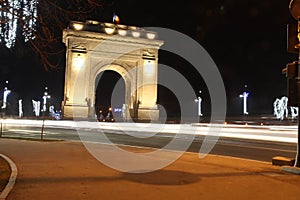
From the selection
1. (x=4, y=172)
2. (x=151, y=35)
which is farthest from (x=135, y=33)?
(x=4, y=172)

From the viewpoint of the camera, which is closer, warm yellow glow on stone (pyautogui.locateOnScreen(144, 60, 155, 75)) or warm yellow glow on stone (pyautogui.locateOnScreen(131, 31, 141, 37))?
warm yellow glow on stone (pyautogui.locateOnScreen(131, 31, 141, 37))

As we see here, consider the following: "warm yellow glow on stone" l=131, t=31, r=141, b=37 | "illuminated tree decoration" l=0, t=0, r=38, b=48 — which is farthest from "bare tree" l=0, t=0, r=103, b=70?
"warm yellow glow on stone" l=131, t=31, r=141, b=37

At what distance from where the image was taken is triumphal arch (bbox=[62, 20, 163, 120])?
196 ft

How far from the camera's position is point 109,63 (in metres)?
62.6

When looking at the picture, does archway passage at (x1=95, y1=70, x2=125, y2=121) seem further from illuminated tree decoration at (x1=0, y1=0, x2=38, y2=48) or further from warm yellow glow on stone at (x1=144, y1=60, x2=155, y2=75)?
illuminated tree decoration at (x1=0, y1=0, x2=38, y2=48)

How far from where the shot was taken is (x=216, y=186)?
914 centimetres

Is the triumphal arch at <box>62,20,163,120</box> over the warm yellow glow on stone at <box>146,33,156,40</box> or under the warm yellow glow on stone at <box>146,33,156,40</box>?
under

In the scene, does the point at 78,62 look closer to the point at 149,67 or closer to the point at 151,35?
the point at 149,67

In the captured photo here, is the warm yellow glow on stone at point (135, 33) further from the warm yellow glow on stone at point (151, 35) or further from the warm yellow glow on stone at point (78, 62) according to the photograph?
the warm yellow glow on stone at point (78, 62)

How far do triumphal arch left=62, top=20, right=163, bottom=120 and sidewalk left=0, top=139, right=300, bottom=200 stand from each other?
153 feet

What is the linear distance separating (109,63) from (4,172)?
52.6 m

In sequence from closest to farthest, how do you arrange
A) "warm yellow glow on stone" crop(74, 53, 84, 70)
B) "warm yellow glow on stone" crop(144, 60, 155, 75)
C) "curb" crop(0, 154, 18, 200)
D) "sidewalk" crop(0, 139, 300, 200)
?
1. "curb" crop(0, 154, 18, 200)
2. "sidewalk" crop(0, 139, 300, 200)
3. "warm yellow glow on stone" crop(74, 53, 84, 70)
4. "warm yellow glow on stone" crop(144, 60, 155, 75)

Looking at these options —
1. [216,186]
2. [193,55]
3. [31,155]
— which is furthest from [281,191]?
[193,55]

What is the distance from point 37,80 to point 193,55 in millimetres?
43011
